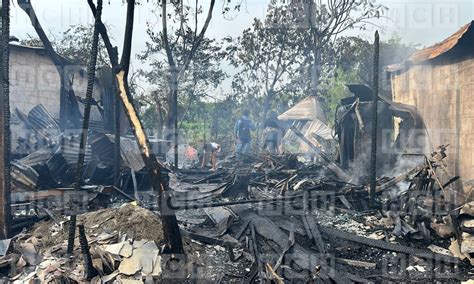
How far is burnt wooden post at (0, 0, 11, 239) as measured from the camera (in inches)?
226

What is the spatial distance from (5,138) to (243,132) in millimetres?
9660

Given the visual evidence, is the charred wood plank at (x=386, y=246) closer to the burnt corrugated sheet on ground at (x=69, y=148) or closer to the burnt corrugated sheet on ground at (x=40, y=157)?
the burnt corrugated sheet on ground at (x=69, y=148)

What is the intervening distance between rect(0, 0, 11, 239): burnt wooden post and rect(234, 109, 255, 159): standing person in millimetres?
9360

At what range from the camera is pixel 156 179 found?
179 inches

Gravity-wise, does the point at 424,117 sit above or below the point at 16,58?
below

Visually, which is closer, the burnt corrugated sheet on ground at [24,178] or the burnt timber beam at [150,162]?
the burnt timber beam at [150,162]

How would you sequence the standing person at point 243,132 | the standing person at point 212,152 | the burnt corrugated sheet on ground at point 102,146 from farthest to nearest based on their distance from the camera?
the standing person at point 212,152 → the standing person at point 243,132 → the burnt corrugated sheet on ground at point 102,146

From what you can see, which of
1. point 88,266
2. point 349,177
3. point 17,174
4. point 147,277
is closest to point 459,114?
point 349,177

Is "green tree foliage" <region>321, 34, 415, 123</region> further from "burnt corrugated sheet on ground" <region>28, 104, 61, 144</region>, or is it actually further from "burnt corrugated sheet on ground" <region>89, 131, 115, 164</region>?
"burnt corrugated sheet on ground" <region>89, 131, 115, 164</region>

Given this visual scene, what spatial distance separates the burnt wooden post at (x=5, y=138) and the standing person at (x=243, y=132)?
9360mm

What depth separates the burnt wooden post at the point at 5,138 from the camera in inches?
226

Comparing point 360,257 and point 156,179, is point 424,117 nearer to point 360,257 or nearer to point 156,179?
point 360,257

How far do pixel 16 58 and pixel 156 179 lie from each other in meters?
16.1

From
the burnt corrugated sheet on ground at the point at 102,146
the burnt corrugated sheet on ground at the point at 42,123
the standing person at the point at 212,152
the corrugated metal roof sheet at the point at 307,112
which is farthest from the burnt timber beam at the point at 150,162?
the corrugated metal roof sheet at the point at 307,112
